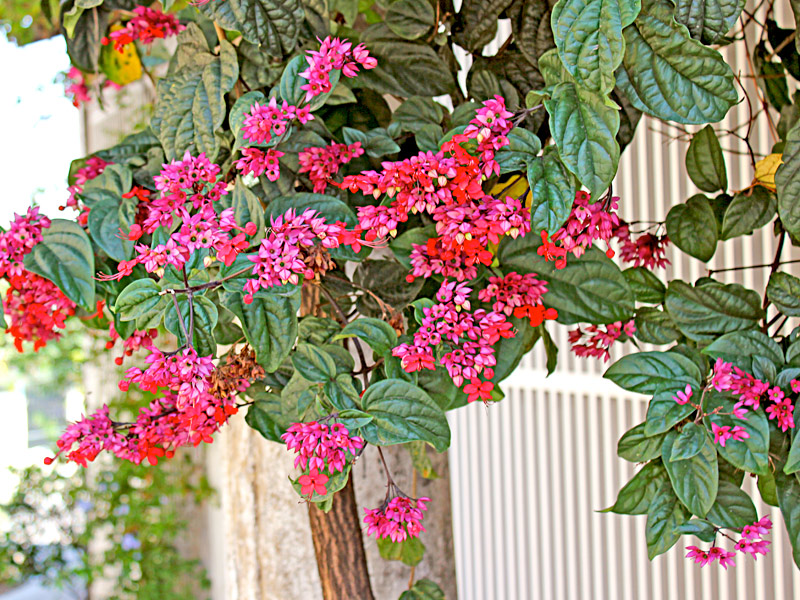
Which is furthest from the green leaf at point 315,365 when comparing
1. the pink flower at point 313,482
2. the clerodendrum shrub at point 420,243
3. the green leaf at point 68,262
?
the green leaf at point 68,262

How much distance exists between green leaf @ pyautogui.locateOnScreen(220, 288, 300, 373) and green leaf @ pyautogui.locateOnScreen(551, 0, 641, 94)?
287mm

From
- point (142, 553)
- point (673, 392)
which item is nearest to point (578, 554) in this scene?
point (673, 392)

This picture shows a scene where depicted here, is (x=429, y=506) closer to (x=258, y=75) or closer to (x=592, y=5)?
(x=258, y=75)

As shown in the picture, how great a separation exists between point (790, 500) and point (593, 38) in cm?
45

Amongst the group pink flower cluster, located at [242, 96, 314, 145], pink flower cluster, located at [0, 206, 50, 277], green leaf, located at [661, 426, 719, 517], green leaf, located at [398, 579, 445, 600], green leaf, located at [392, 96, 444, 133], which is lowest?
green leaf, located at [398, 579, 445, 600]

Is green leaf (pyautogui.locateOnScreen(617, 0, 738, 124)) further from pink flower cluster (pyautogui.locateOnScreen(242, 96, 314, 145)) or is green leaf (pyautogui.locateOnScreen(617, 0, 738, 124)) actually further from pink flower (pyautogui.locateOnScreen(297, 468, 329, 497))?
pink flower (pyautogui.locateOnScreen(297, 468, 329, 497))

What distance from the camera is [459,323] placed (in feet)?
1.98

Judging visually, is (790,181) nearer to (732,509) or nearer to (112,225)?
(732,509)

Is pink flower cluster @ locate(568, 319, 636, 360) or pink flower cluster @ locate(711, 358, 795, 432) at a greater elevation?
pink flower cluster @ locate(568, 319, 636, 360)

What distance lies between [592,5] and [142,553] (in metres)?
2.41

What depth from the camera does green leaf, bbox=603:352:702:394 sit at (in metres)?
0.66

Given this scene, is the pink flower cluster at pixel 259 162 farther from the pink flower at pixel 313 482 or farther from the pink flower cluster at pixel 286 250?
the pink flower at pixel 313 482

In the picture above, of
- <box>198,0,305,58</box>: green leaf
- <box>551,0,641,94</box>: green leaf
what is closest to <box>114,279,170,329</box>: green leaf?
<box>198,0,305,58</box>: green leaf

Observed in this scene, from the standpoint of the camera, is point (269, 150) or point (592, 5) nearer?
point (592, 5)
